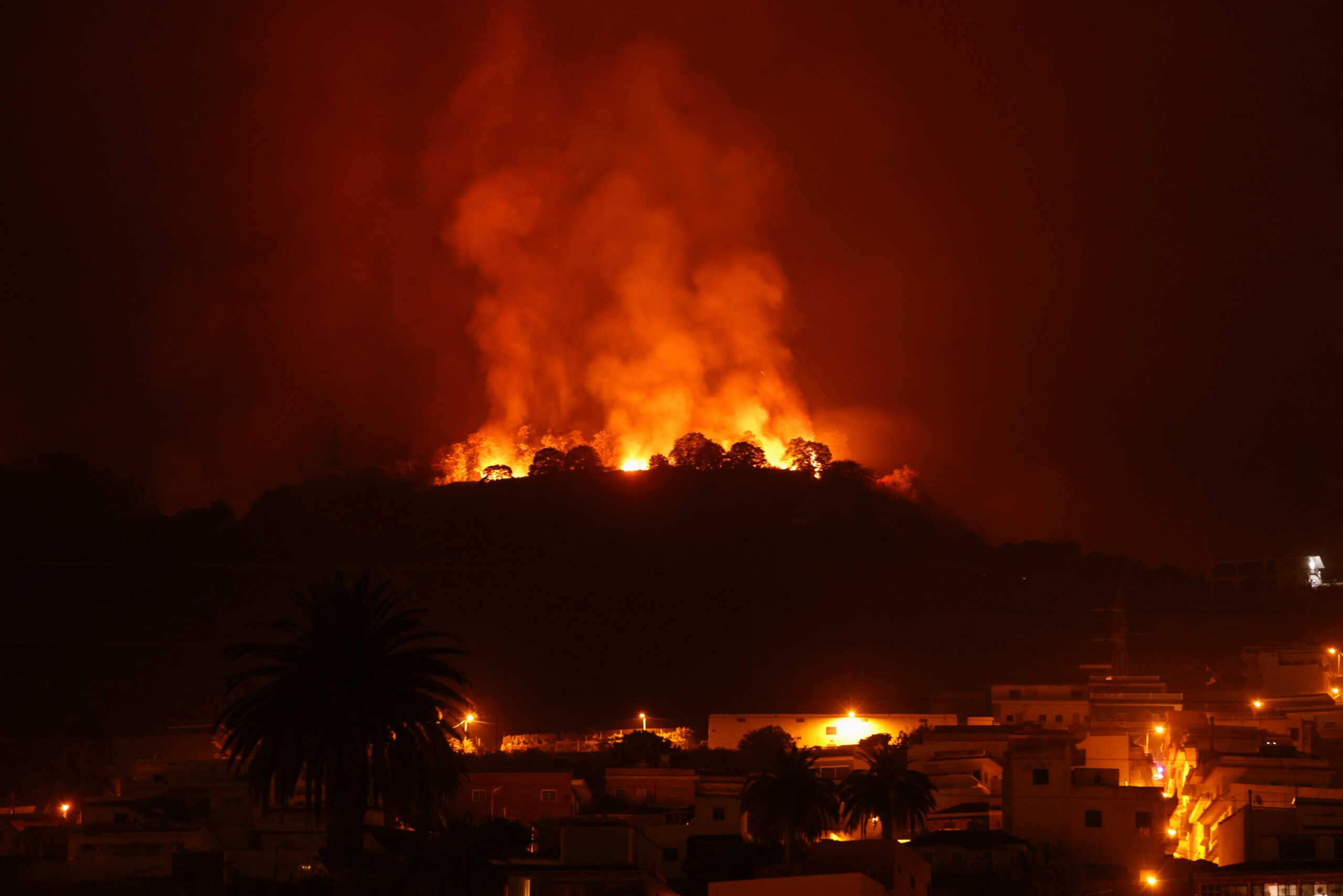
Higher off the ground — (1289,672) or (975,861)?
(1289,672)

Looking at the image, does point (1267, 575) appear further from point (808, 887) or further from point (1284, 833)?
point (808, 887)

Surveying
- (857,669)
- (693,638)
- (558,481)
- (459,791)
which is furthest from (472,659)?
(558,481)

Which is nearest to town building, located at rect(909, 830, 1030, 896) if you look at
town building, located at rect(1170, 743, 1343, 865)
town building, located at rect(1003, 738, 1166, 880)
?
town building, located at rect(1003, 738, 1166, 880)

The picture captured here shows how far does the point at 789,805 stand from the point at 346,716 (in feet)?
72.5

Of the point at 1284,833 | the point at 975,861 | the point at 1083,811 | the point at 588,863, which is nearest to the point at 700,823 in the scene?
the point at 975,861

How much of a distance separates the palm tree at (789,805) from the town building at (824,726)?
829 inches

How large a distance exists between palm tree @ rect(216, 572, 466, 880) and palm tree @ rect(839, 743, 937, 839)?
22.2 meters

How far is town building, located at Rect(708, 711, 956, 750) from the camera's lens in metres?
73.3

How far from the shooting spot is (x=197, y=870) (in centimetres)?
4178

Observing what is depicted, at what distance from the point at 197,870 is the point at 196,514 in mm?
99953

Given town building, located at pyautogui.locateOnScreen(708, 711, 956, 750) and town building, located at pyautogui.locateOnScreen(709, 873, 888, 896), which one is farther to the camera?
town building, located at pyautogui.locateOnScreen(708, 711, 956, 750)

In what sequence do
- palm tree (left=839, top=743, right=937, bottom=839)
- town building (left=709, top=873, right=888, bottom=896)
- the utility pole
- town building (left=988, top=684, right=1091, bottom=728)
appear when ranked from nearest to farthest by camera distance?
town building (left=709, top=873, right=888, bottom=896)
palm tree (left=839, top=743, right=937, bottom=839)
town building (left=988, top=684, right=1091, bottom=728)
the utility pole

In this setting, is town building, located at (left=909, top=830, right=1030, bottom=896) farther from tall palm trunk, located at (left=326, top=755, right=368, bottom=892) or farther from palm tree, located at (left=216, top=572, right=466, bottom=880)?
palm tree, located at (left=216, top=572, right=466, bottom=880)

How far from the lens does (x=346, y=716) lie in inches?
1235
